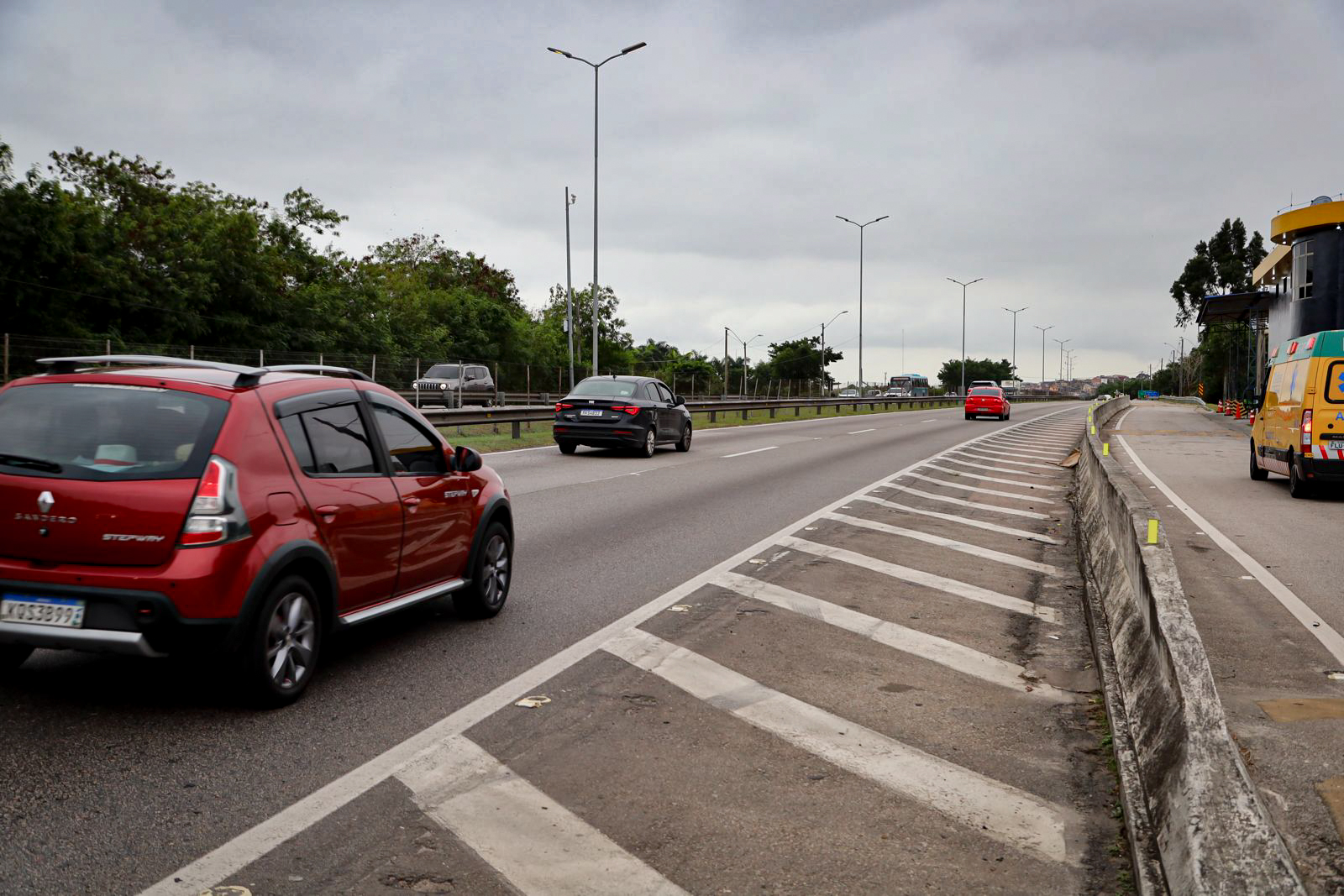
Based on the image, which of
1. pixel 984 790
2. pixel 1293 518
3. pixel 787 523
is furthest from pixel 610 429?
pixel 984 790

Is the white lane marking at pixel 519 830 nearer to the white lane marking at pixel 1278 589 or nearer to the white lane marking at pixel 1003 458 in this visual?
the white lane marking at pixel 1278 589

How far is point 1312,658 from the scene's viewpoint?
6.81m

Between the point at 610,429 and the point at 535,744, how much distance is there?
16627 mm

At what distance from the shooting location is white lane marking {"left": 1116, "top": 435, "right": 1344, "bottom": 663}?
7281 mm

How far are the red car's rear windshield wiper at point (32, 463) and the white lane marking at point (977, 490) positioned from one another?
13.0 metres

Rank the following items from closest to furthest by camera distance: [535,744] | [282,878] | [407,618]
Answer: [282,878], [535,744], [407,618]

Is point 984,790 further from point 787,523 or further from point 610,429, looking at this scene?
point 610,429

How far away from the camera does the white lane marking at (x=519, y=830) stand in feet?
12.1

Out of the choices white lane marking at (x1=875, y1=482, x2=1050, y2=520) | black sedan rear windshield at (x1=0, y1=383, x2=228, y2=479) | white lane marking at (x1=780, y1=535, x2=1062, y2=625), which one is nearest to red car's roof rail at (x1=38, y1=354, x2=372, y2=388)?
black sedan rear windshield at (x1=0, y1=383, x2=228, y2=479)

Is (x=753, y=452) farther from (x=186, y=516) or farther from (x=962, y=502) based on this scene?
(x=186, y=516)

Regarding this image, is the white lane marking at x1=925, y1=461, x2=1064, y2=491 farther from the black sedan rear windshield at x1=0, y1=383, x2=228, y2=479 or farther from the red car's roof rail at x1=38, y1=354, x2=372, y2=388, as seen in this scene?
the black sedan rear windshield at x1=0, y1=383, x2=228, y2=479

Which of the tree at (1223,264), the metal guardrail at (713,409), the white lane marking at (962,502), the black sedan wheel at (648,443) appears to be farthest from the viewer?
the tree at (1223,264)

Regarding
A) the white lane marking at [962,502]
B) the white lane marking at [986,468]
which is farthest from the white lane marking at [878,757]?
the white lane marking at [986,468]

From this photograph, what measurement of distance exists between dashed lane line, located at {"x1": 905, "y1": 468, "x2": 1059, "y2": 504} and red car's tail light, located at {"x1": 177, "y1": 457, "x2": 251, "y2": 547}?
41.1 ft
